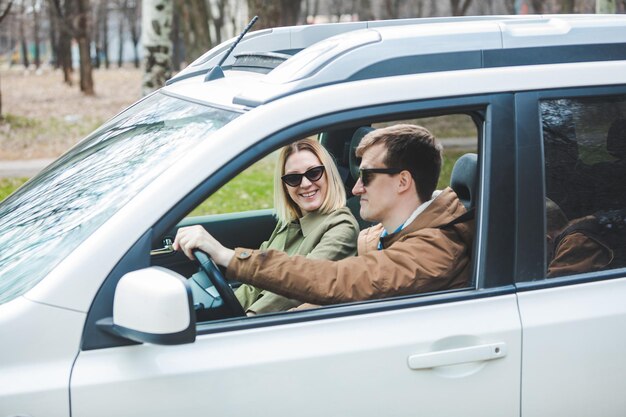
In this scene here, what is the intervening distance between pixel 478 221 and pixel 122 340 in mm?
1041

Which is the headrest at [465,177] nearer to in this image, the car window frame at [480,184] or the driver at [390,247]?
the driver at [390,247]

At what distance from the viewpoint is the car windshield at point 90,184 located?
2.48 m

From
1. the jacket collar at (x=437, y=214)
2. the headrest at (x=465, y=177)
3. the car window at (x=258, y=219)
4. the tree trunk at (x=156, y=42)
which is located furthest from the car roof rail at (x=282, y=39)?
the tree trunk at (x=156, y=42)

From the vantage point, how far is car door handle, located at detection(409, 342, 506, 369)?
97.3 inches

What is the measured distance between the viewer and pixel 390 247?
2961 millimetres

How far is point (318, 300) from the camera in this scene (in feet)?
9.09

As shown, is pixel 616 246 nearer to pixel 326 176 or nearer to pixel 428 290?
pixel 428 290

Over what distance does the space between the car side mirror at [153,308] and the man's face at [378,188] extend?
3.50ft

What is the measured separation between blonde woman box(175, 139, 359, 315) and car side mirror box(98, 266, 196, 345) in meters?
1.17

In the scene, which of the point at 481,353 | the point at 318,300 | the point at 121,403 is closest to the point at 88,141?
the point at 318,300

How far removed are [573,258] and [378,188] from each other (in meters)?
0.70

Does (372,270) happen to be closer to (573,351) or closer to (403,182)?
(403,182)

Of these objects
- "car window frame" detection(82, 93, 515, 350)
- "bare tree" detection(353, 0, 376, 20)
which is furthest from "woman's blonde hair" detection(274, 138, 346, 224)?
"bare tree" detection(353, 0, 376, 20)

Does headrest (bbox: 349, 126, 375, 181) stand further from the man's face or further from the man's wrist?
the man's wrist
